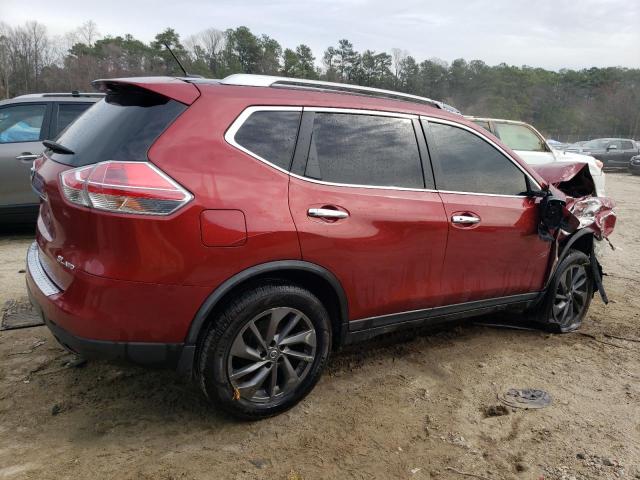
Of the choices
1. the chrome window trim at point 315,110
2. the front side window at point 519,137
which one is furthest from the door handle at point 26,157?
the front side window at point 519,137

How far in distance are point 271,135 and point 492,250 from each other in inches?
70.0

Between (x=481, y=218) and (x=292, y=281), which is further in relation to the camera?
(x=481, y=218)

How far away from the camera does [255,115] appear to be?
2619 mm

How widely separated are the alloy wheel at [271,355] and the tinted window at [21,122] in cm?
520

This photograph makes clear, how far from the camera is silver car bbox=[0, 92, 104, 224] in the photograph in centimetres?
619

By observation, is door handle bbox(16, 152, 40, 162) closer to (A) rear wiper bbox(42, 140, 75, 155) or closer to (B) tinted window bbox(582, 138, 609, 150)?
(A) rear wiper bbox(42, 140, 75, 155)

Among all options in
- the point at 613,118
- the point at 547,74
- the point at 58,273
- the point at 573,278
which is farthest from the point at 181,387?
the point at 547,74

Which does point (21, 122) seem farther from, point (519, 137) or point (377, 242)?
point (519, 137)

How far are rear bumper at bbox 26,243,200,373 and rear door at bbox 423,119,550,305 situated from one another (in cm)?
174

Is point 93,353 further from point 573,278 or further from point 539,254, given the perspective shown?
point 573,278

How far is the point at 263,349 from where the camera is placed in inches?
104

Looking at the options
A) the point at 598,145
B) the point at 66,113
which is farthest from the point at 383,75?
the point at 66,113

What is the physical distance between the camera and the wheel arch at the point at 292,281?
242cm

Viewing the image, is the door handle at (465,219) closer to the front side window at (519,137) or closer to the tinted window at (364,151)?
the tinted window at (364,151)
